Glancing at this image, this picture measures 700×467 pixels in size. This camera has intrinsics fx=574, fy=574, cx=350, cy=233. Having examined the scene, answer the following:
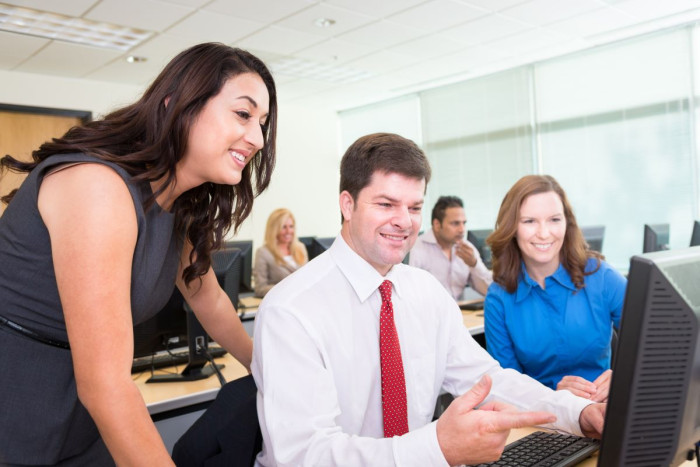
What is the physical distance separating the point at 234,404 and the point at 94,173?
48 cm

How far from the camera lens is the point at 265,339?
3.80 feet

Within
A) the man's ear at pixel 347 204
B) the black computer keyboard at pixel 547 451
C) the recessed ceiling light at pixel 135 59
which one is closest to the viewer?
the black computer keyboard at pixel 547 451

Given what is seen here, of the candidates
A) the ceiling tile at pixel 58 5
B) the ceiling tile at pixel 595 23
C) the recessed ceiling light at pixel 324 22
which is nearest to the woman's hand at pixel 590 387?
the recessed ceiling light at pixel 324 22

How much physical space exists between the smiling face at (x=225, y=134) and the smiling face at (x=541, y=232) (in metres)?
1.15

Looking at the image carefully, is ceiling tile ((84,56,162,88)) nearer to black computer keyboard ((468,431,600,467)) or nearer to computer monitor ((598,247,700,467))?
black computer keyboard ((468,431,600,467))

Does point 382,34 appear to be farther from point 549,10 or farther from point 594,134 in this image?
point 594,134

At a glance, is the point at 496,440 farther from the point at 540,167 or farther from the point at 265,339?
the point at 540,167

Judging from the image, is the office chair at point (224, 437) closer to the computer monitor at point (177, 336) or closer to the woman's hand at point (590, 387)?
the woman's hand at point (590, 387)

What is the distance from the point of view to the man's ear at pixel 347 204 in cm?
139

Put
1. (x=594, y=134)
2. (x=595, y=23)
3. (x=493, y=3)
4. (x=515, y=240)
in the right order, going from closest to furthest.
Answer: (x=515, y=240)
(x=493, y=3)
(x=595, y=23)
(x=594, y=134)

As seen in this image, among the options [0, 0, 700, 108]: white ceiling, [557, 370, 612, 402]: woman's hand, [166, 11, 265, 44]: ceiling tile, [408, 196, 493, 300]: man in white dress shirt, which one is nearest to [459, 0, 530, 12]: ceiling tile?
[0, 0, 700, 108]: white ceiling

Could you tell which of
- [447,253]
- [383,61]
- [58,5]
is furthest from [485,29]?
[58,5]

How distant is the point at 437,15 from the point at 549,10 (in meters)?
0.84

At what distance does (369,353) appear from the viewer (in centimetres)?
127
